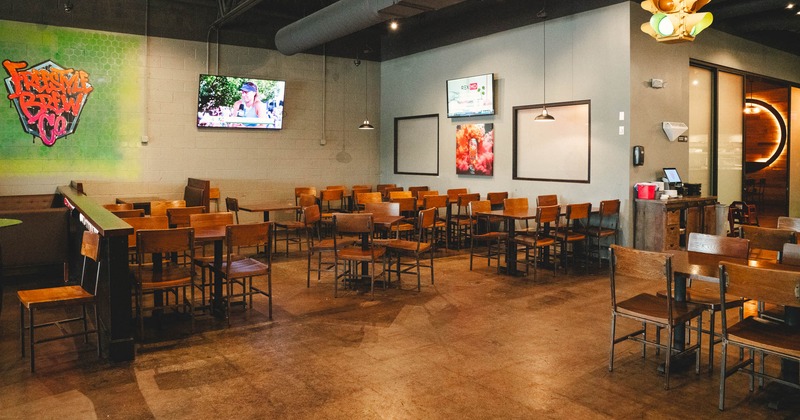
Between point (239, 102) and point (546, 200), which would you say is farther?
point (239, 102)

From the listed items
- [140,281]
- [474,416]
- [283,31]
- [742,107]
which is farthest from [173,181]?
[742,107]

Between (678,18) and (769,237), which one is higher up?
(678,18)

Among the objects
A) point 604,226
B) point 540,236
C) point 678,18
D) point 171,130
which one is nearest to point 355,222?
point 540,236

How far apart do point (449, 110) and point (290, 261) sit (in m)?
4.16

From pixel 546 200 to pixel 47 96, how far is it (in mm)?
7331

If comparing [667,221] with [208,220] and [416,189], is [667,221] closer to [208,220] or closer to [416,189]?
[416,189]

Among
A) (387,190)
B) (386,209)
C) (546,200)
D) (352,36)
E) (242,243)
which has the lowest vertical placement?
(242,243)

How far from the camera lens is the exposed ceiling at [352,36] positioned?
8.31 meters

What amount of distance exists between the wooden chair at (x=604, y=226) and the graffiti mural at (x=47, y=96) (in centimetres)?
754

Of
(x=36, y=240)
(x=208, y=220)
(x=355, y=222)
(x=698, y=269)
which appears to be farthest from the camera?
(x=36, y=240)

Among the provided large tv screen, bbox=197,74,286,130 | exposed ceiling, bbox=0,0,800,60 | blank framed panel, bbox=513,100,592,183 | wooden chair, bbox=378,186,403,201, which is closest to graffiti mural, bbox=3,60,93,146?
exposed ceiling, bbox=0,0,800,60

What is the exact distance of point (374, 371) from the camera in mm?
3834

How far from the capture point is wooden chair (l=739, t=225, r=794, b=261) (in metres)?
4.39

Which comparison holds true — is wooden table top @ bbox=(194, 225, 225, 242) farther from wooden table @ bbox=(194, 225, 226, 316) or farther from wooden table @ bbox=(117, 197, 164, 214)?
wooden table @ bbox=(117, 197, 164, 214)
